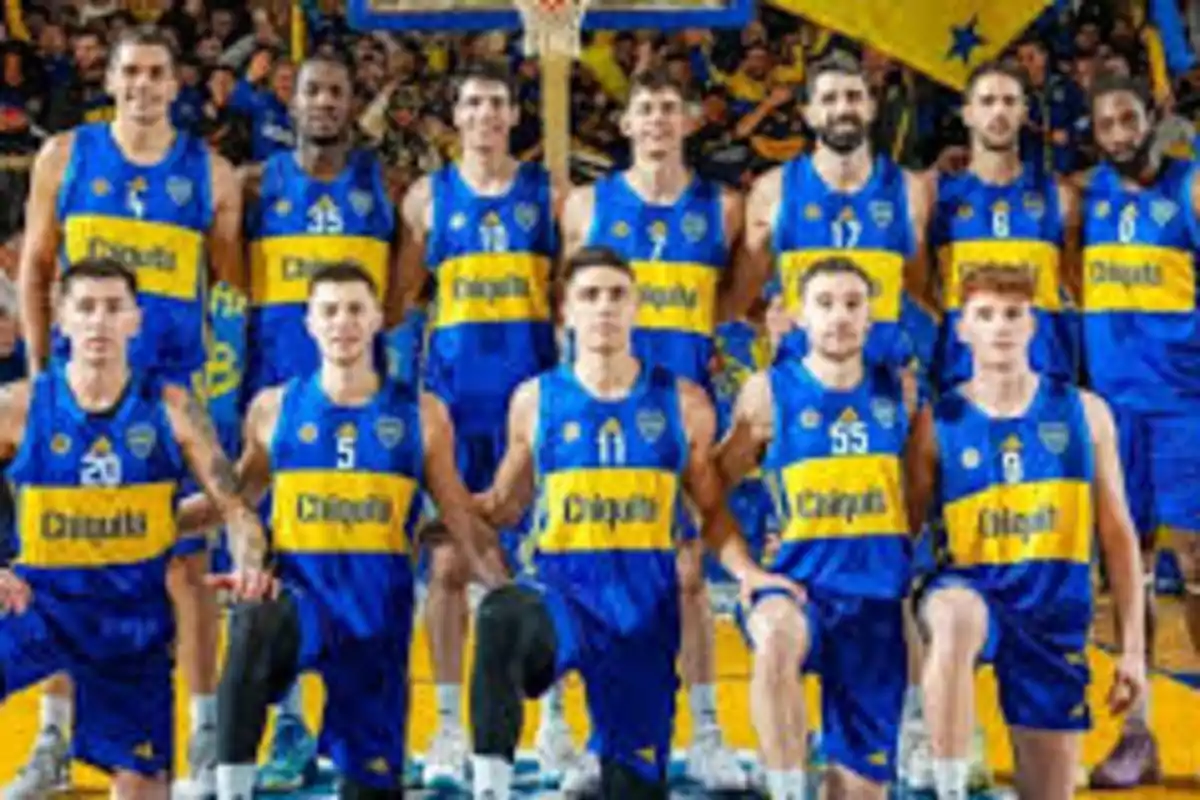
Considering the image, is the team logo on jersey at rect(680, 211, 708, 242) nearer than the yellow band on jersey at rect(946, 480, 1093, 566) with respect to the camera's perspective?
No

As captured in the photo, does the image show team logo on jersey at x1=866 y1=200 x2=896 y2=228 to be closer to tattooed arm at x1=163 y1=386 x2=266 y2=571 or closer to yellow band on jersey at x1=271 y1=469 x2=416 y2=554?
yellow band on jersey at x1=271 y1=469 x2=416 y2=554

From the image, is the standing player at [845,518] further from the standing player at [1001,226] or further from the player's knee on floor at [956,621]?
the standing player at [1001,226]

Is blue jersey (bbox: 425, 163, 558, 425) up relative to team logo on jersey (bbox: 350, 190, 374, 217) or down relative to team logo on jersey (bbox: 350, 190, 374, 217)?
down

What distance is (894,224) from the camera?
625 centimetres

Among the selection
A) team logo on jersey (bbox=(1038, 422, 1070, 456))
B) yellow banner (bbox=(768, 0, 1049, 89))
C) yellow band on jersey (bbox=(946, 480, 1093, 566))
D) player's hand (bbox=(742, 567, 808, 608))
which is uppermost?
yellow banner (bbox=(768, 0, 1049, 89))

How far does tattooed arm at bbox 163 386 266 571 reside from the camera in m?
4.96

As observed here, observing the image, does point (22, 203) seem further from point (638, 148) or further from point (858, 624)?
point (858, 624)

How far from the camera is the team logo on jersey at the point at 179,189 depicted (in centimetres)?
611

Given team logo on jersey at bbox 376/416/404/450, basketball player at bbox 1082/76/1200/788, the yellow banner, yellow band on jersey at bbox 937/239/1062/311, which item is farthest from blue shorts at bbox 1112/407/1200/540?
the yellow banner

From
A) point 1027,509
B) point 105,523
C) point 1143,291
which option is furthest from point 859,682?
point 1143,291

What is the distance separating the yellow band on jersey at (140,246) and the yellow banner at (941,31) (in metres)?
3.95

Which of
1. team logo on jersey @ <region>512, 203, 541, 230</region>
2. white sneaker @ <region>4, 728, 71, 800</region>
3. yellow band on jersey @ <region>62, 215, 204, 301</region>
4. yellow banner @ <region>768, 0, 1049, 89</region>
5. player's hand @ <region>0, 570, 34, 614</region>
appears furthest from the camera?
yellow banner @ <region>768, 0, 1049, 89</region>

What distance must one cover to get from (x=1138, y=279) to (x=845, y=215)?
0.94 metres

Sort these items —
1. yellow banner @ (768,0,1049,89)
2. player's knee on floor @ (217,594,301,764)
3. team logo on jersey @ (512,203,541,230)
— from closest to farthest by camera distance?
player's knee on floor @ (217,594,301,764)
team logo on jersey @ (512,203,541,230)
yellow banner @ (768,0,1049,89)
